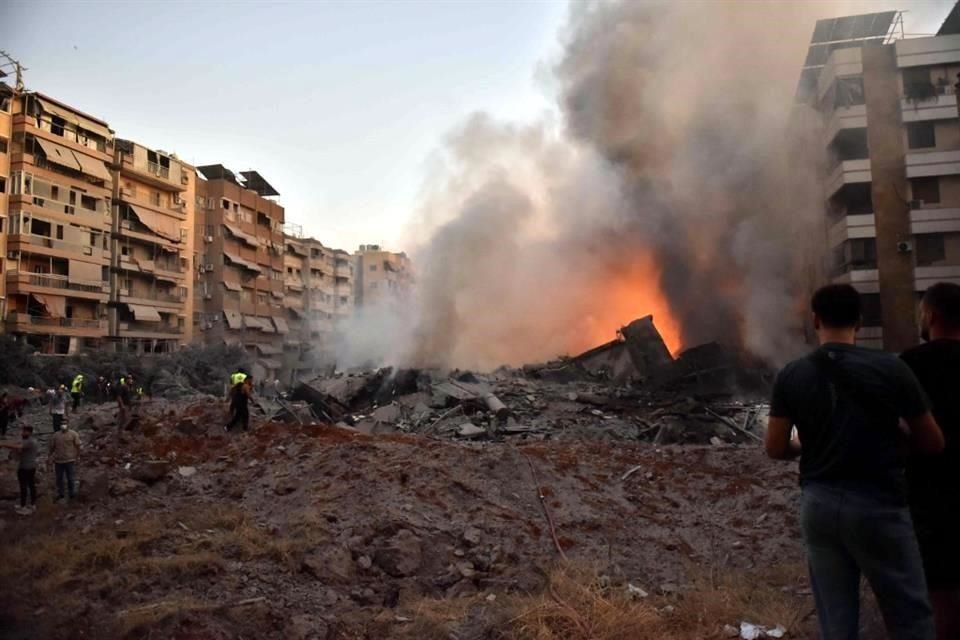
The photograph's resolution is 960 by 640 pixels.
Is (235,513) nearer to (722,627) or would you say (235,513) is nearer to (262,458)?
(262,458)

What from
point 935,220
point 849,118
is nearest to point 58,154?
point 849,118

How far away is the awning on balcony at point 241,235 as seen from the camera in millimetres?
47062

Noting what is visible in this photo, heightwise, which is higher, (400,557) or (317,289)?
(317,289)

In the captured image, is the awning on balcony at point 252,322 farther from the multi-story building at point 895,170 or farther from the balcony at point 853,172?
the balcony at point 853,172

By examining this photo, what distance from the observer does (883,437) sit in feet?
7.32

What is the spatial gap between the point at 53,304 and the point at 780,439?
1472 inches

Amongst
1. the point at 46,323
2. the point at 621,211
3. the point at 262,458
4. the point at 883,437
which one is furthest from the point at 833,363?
the point at 46,323

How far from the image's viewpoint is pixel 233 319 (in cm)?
4716

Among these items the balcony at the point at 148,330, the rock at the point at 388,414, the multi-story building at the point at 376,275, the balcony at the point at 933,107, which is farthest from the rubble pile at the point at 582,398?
the multi-story building at the point at 376,275

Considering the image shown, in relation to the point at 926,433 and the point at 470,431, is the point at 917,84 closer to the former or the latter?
the point at 470,431

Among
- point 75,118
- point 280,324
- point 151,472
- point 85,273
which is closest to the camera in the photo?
point 151,472

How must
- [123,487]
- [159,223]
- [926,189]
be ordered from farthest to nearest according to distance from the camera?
[159,223]
[926,189]
[123,487]

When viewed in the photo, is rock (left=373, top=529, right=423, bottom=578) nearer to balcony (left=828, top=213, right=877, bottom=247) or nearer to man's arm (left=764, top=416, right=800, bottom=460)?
man's arm (left=764, top=416, right=800, bottom=460)

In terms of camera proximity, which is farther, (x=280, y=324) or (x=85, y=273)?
(x=280, y=324)
